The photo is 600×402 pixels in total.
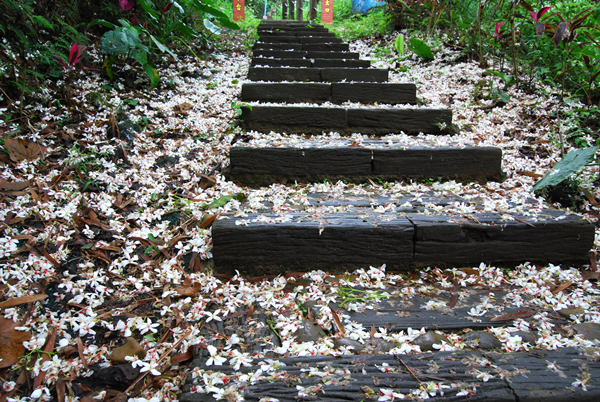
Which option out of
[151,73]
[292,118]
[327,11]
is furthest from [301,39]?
[292,118]

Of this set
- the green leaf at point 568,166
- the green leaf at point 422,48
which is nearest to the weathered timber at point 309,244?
the green leaf at point 568,166

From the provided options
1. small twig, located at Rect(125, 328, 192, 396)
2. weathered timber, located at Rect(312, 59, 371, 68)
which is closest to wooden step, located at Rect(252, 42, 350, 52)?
weathered timber, located at Rect(312, 59, 371, 68)

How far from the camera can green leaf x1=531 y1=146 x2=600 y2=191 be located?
177cm

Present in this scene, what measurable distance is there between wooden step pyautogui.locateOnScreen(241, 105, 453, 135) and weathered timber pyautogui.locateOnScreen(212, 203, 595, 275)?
1149mm

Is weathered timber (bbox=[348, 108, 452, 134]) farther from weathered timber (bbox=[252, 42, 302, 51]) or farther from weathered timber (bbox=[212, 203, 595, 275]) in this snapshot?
weathered timber (bbox=[252, 42, 302, 51])

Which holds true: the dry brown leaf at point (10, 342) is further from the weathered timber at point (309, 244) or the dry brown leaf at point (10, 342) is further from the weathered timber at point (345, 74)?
the weathered timber at point (345, 74)

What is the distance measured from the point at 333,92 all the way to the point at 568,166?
1850mm

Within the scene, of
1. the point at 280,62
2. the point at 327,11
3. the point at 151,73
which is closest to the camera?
the point at 151,73

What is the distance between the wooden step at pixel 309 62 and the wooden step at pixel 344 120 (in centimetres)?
160

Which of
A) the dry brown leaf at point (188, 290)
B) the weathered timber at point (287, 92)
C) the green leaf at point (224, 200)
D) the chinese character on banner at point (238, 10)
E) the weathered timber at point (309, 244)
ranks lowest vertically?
the dry brown leaf at point (188, 290)

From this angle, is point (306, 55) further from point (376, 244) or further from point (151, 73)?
point (376, 244)

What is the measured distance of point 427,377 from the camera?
1007mm

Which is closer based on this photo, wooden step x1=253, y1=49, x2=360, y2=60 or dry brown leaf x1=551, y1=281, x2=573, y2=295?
dry brown leaf x1=551, y1=281, x2=573, y2=295

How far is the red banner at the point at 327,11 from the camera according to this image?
726 centimetres
